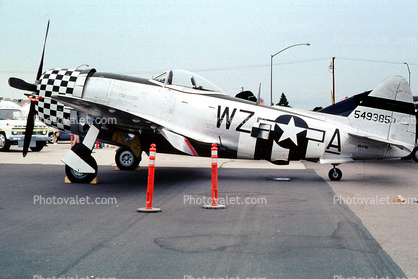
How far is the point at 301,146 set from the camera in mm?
9969

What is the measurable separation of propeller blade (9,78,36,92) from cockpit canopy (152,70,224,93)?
9.87 feet

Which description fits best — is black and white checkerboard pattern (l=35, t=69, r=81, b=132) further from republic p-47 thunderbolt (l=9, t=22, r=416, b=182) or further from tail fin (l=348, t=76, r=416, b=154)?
tail fin (l=348, t=76, r=416, b=154)

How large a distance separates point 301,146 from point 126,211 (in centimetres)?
535

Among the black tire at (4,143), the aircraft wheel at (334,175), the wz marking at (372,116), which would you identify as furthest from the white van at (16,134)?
the wz marking at (372,116)

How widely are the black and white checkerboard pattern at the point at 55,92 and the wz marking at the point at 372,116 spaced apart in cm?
726

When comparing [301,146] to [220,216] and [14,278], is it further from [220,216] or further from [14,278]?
[14,278]

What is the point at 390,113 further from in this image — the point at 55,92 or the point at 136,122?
the point at 55,92

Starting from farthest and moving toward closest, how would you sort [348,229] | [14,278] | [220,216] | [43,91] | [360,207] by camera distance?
[43,91] → [360,207] → [220,216] → [348,229] → [14,278]

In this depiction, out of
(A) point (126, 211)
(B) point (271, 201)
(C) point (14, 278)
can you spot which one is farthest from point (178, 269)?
(B) point (271, 201)

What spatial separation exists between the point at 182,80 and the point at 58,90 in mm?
3083

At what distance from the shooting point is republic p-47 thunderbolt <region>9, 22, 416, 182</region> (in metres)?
9.77

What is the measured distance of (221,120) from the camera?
10.0 meters

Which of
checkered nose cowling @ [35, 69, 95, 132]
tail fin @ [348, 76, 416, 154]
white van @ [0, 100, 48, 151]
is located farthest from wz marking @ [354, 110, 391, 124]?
white van @ [0, 100, 48, 151]

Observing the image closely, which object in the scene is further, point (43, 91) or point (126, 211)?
point (43, 91)
